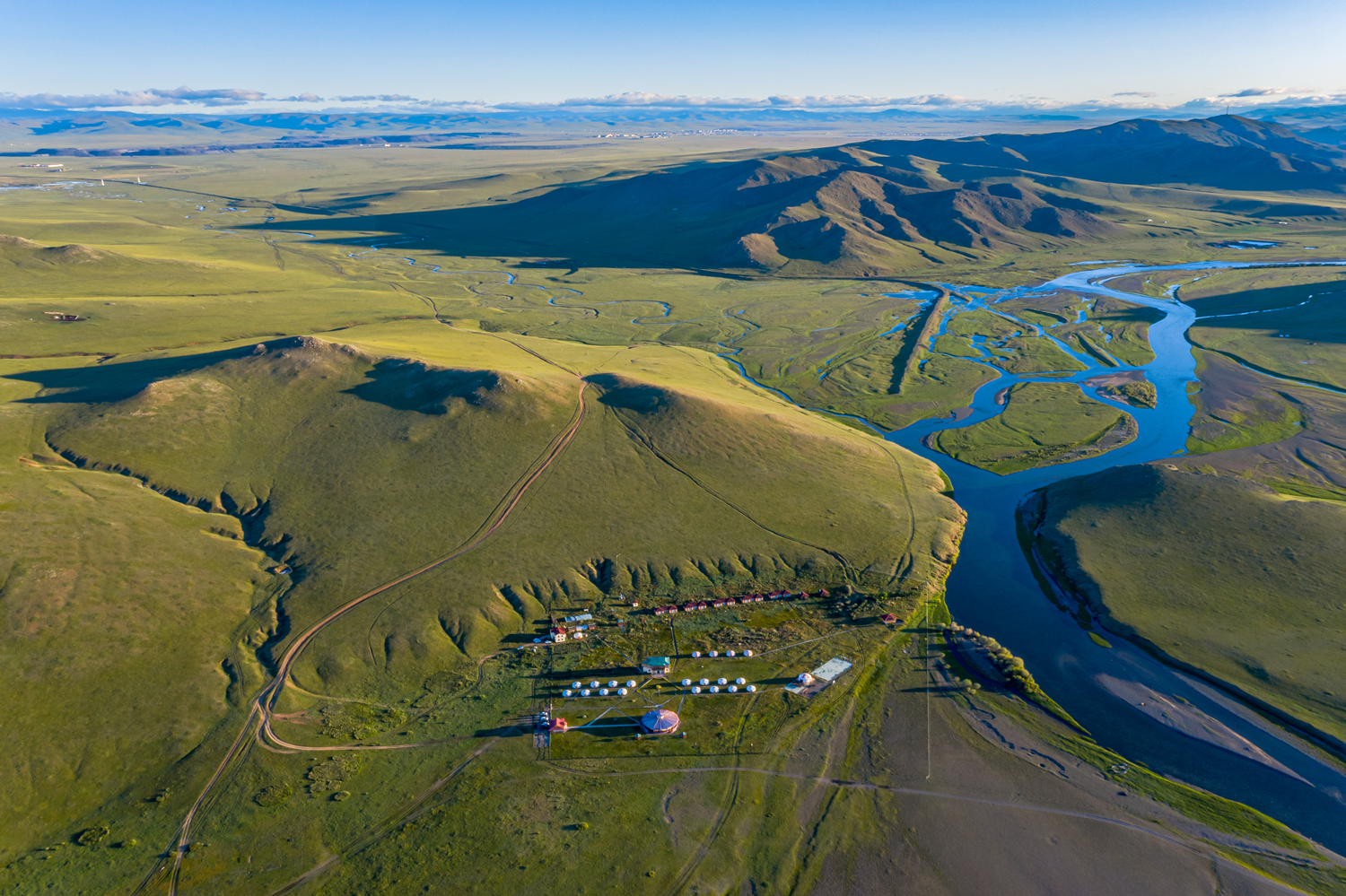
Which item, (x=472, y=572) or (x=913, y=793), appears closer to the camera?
(x=913, y=793)

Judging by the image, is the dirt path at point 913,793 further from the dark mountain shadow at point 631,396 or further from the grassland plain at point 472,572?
the dark mountain shadow at point 631,396

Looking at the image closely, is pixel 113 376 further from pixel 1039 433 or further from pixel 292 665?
pixel 1039 433

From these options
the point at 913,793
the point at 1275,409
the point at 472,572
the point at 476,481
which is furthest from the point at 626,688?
the point at 1275,409

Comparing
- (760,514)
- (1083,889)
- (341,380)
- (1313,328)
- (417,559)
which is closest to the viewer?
(1083,889)

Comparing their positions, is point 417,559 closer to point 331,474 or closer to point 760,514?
point 331,474

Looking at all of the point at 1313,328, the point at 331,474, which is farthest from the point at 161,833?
the point at 1313,328

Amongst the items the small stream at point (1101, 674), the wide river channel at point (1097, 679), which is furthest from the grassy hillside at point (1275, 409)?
the wide river channel at point (1097, 679)
